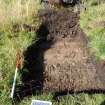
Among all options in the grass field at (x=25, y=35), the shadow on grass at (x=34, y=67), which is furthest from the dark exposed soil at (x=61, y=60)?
the grass field at (x=25, y=35)

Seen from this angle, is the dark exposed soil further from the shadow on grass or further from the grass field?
the grass field

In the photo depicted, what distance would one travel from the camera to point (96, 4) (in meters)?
9.08

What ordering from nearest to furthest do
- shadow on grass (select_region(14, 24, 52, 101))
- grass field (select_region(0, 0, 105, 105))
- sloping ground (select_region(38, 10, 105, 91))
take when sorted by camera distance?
grass field (select_region(0, 0, 105, 105))
shadow on grass (select_region(14, 24, 52, 101))
sloping ground (select_region(38, 10, 105, 91))

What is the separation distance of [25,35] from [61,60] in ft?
3.75

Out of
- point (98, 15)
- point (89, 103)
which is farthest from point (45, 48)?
point (89, 103)

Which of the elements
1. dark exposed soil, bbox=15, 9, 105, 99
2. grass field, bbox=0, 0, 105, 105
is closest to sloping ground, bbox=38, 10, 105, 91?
dark exposed soil, bbox=15, 9, 105, 99

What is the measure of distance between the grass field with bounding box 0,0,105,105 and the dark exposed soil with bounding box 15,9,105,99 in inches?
7.3

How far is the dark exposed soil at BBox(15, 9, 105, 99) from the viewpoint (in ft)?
18.9

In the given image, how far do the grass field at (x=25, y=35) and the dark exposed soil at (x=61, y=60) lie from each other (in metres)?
0.19

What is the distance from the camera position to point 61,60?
661cm

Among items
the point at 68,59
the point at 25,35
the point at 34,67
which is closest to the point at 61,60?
the point at 68,59

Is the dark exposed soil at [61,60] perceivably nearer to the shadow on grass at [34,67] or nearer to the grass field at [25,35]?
the shadow on grass at [34,67]

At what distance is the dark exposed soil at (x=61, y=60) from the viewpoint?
18.9 feet

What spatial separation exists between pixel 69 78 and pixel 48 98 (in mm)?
809
